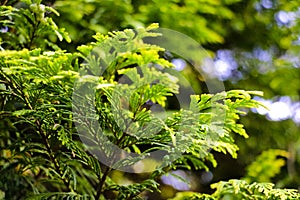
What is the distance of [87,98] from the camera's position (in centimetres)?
73

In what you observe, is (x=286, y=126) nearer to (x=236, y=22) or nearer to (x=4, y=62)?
(x=236, y=22)

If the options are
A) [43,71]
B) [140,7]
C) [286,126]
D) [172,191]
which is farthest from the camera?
[286,126]

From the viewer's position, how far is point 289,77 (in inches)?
75.0

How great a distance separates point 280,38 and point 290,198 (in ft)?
4.34

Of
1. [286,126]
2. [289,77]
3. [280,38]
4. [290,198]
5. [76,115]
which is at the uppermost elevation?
[280,38]

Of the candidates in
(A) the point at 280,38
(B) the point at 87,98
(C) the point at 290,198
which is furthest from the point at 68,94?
(A) the point at 280,38

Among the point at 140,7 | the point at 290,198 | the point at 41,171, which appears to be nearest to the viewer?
the point at 290,198

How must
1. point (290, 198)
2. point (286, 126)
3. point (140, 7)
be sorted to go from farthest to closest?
1. point (286, 126)
2. point (140, 7)
3. point (290, 198)

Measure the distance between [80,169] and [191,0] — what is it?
2.31 ft

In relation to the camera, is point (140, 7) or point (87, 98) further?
point (140, 7)

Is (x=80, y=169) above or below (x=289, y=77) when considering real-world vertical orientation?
below

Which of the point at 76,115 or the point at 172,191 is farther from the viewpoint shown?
the point at 172,191

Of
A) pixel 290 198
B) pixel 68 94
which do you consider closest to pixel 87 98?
pixel 68 94

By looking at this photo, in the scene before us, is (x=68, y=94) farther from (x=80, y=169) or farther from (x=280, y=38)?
(x=280, y=38)
